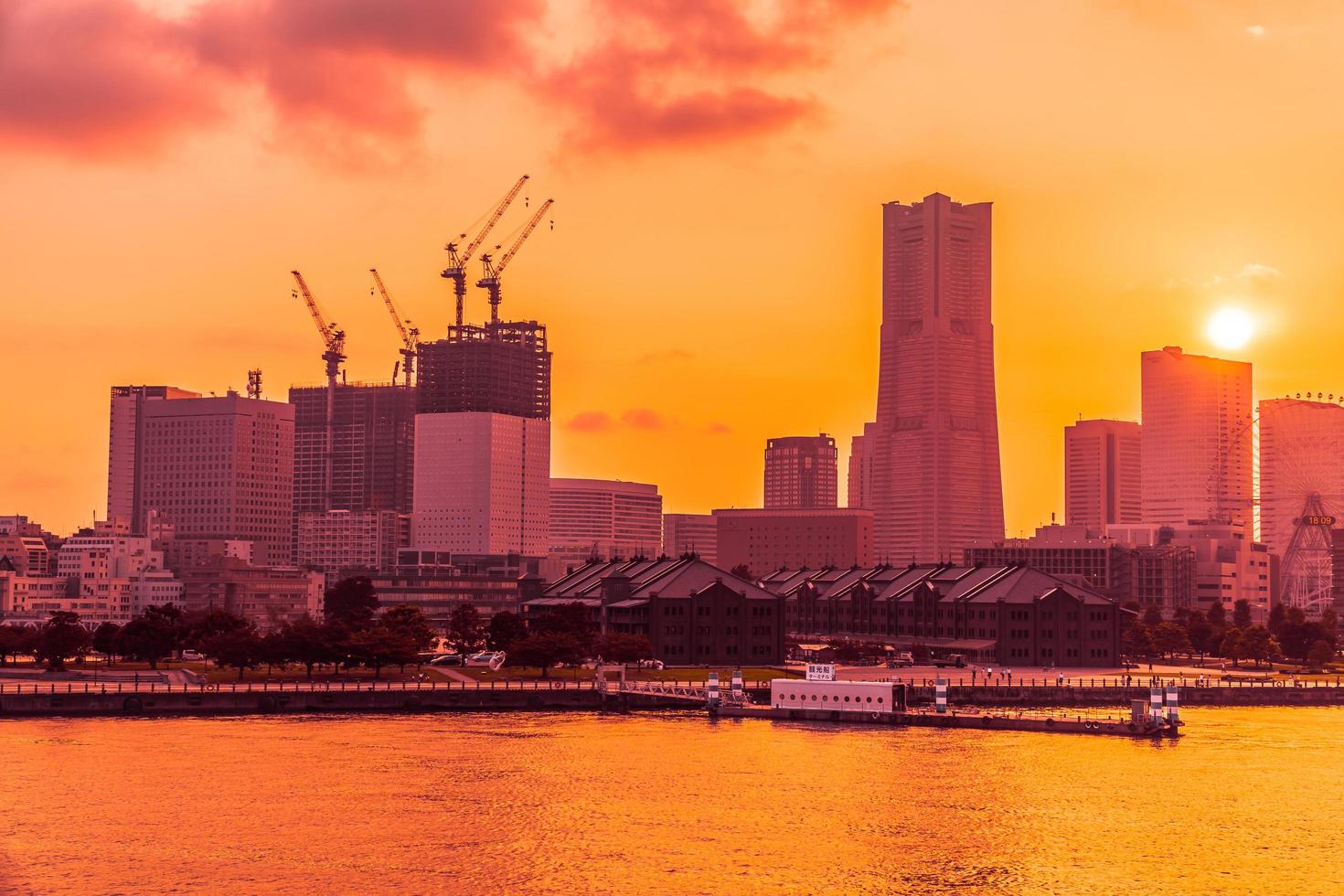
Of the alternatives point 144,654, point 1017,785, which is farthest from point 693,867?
point 144,654

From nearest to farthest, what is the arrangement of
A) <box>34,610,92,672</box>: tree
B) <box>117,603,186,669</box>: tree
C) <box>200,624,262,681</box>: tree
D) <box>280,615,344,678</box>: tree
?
<box>200,624,262,681</box>: tree, <box>280,615,344,678</box>: tree, <box>34,610,92,672</box>: tree, <box>117,603,186,669</box>: tree

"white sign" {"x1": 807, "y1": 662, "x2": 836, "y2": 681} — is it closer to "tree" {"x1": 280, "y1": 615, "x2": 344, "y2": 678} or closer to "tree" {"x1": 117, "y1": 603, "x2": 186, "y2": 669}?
"tree" {"x1": 280, "y1": 615, "x2": 344, "y2": 678}

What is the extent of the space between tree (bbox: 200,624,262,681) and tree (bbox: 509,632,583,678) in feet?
86.8

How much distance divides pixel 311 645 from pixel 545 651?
78.0 feet

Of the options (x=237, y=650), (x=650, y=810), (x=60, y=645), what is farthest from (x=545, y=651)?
(x=650, y=810)

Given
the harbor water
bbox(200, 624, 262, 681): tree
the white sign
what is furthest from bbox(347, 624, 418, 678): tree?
the white sign

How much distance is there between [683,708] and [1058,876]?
270ft

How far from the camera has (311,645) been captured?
187 m

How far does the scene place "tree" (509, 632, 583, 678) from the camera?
192 metres

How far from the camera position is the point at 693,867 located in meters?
94.8

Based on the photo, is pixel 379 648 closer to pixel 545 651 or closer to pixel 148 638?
pixel 545 651

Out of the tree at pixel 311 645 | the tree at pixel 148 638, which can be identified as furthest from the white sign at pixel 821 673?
the tree at pixel 148 638

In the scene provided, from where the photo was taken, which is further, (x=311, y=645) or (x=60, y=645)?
(x=60, y=645)

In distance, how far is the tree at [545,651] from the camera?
630 ft
